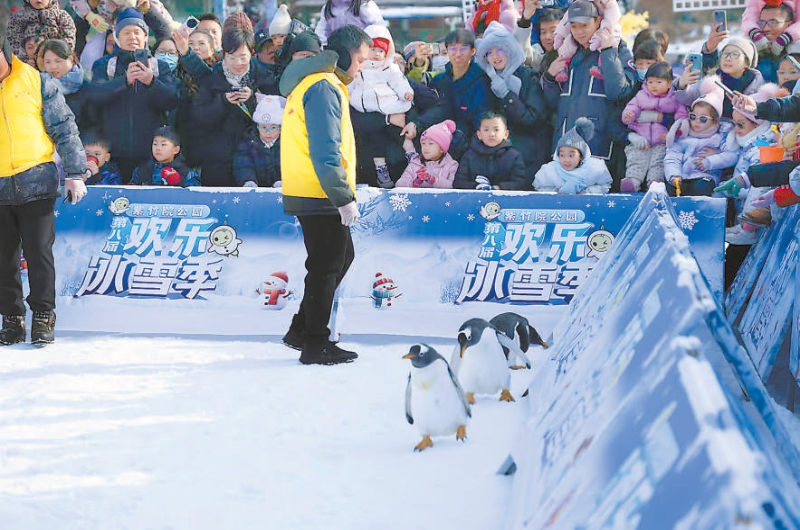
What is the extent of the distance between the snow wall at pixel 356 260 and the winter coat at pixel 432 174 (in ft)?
2.38

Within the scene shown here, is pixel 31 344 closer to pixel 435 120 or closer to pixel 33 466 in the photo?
pixel 33 466

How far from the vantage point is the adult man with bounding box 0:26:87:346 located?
5145 mm

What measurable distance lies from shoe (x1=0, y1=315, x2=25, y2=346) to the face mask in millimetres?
2407

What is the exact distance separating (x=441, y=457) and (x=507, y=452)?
11.0 inches

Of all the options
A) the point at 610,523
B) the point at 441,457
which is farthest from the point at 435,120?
the point at 610,523

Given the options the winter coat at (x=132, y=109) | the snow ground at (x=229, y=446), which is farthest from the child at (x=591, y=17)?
the winter coat at (x=132, y=109)

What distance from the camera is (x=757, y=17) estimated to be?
712cm

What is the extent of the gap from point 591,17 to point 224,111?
278 centimetres

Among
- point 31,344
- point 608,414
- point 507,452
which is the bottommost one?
point 31,344

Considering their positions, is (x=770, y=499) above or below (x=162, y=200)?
above

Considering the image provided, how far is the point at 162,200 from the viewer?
19.4ft

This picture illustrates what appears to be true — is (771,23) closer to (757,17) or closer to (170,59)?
(757,17)

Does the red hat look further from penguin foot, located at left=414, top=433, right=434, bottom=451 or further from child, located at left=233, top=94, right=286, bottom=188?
penguin foot, located at left=414, top=433, right=434, bottom=451

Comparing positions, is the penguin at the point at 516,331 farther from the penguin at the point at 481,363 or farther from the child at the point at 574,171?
the child at the point at 574,171
